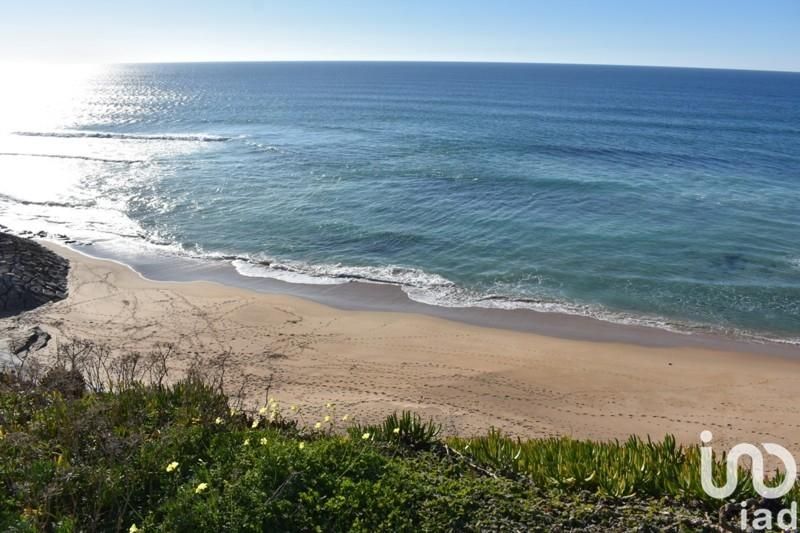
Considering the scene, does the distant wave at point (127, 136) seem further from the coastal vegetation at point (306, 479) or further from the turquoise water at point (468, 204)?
the coastal vegetation at point (306, 479)

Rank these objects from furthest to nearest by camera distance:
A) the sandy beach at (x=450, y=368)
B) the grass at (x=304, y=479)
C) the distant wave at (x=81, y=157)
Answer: the distant wave at (x=81, y=157) → the sandy beach at (x=450, y=368) → the grass at (x=304, y=479)

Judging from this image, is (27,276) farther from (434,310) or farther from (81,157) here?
(81,157)

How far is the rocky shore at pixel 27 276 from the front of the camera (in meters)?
16.2

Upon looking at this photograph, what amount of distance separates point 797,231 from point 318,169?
2581 cm

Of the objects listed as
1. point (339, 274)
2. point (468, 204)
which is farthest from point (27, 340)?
point (468, 204)

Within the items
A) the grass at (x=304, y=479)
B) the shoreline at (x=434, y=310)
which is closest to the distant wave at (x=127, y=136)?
the shoreline at (x=434, y=310)

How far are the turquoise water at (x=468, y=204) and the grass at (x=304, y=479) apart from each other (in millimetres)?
10694

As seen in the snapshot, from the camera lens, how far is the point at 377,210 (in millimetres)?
27094

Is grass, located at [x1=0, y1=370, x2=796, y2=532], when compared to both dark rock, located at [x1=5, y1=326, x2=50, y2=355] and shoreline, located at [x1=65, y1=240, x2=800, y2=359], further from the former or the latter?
shoreline, located at [x1=65, y1=240, x2=800, y2=359]

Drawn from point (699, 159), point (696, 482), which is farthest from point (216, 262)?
point (699, 159)

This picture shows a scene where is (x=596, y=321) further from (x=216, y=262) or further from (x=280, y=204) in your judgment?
(x=280, y=204)

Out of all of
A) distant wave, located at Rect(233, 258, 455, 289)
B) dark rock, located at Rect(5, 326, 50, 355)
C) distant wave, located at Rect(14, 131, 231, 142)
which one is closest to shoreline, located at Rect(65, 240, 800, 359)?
distant wave, located at Rect(233, 258, 455, 289)

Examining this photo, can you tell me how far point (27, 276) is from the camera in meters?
17.4

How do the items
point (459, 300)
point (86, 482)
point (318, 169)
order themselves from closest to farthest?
1. point (86, 482)
2. point (459, 300)
3. point (318, 169)
